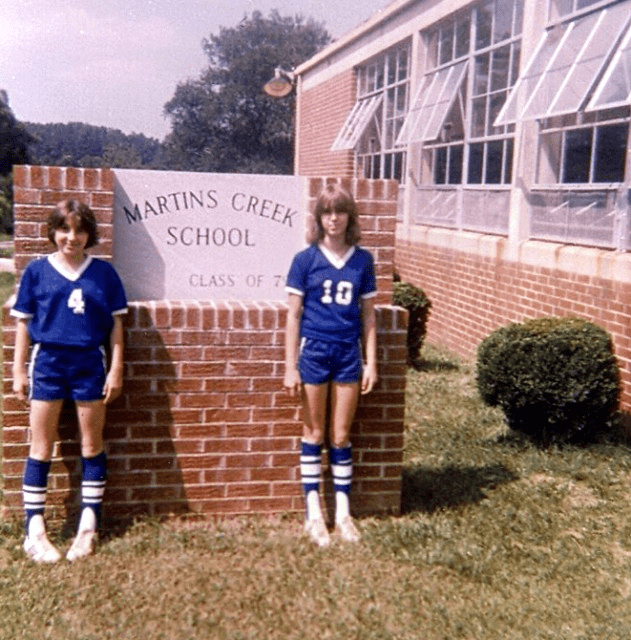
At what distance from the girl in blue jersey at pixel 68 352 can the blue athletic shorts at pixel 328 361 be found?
917mm

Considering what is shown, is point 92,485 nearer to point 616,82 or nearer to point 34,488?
point 34,488

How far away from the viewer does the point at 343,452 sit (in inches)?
179

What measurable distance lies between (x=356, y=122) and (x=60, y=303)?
13059mm

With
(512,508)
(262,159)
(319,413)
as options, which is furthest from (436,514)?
(262,159)

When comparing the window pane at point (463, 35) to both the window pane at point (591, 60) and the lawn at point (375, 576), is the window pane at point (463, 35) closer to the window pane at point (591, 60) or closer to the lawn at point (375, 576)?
the window pane at point (591, 60)

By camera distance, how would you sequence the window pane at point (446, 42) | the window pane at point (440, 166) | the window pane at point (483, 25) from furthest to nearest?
the window pane at point (440, 166) → the window pane at point (446, 42) → the window pane at point (483, 25)

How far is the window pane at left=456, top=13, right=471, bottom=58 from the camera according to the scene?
11117 mm

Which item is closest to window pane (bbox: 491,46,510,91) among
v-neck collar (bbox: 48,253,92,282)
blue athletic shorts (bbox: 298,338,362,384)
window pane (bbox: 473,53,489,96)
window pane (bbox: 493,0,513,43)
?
window pane (bbox: 493,0,513,43)

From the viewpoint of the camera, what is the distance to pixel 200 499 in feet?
15.2

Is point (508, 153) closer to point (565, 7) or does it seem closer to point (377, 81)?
point (565, 7)

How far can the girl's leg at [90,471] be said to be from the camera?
13.7 ft

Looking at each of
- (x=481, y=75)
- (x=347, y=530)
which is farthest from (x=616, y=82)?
(x=347, y=530)

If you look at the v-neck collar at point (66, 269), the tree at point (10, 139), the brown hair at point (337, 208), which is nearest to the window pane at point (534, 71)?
the brown hair at point (337, 208)

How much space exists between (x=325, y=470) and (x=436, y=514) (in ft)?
2.24
